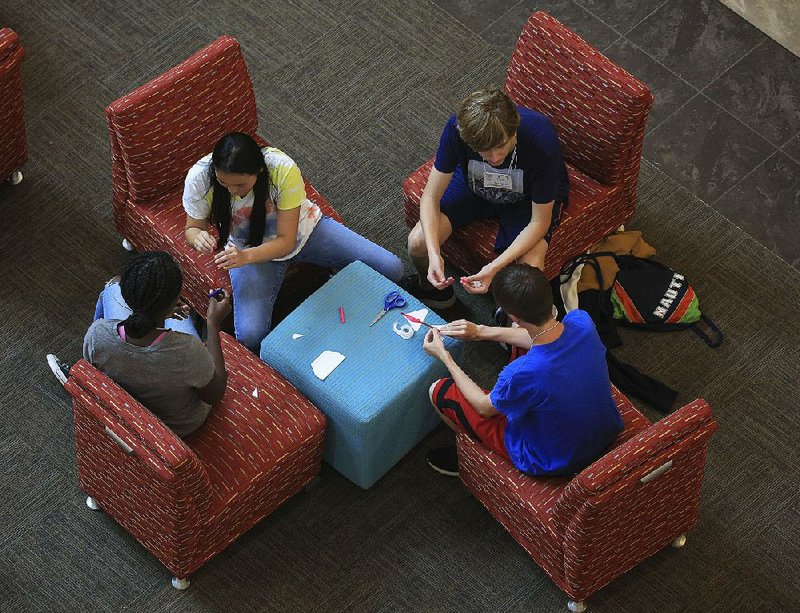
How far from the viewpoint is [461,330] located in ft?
13.9

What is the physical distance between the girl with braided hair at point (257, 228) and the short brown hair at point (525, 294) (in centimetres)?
88

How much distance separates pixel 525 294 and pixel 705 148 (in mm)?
2022

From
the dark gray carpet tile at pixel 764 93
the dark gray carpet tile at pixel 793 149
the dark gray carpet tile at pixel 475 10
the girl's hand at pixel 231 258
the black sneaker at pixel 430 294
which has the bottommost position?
the black sneaker at pixel 430 294

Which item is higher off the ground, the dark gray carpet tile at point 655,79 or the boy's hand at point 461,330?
the dark gray carpet tile at point 655,79

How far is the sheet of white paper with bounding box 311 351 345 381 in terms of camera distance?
4191 mm

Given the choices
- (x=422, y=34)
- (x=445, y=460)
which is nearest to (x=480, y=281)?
(x=445, y=460)

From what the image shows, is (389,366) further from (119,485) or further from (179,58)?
(179,58)

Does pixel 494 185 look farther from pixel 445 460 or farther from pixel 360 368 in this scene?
pixel 445 460

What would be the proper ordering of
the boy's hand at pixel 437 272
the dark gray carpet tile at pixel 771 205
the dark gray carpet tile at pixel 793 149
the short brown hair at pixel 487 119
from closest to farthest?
the short brown hair at pixel 487 119
the boy's hand at pixel 437 272
the dark gray carpet tile at pixel 771 205
the dark gray carpet tile at pixel 793 149

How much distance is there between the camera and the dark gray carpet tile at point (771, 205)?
5207 millimetres

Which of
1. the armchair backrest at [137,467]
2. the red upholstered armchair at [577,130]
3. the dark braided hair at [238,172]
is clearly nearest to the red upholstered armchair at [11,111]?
the dark braided hair at [238,172]

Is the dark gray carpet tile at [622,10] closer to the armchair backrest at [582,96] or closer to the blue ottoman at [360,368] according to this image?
the armchair backrest at [582,96]

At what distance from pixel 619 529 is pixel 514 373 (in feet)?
1.94

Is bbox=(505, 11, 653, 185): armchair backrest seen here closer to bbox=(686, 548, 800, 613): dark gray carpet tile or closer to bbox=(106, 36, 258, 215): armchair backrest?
bbox=(106, 36, 258, 215): armchair backrest
